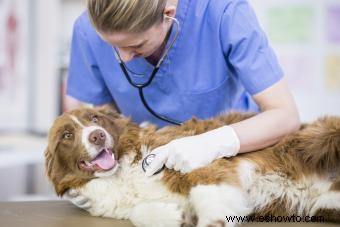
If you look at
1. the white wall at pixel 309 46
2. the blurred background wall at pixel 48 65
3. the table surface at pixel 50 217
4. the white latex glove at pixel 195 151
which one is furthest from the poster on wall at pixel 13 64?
the white latex glove at pixel 195 151

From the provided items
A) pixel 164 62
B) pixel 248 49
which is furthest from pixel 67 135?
pixel 248 49

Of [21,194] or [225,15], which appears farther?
[21,194]

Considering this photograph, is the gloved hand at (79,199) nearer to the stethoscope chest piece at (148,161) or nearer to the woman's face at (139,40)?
the stethoscope chest piece at (148,161)

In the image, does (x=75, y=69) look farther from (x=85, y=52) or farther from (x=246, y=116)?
(x=246, y=116)

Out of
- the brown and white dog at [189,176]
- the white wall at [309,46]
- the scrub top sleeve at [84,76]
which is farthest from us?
the white wall at [309,46]

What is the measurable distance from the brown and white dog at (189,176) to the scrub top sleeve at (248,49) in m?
0.15

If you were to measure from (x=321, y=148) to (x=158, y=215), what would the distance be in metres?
0.60

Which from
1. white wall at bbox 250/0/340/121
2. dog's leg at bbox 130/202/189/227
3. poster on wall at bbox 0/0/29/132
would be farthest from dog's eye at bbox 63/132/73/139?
poster on wall at bbox 0/0/29/132

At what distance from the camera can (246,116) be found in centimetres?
194

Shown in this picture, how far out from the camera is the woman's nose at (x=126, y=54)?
189 cm

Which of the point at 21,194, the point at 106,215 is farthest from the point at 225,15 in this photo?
the point at 21,194

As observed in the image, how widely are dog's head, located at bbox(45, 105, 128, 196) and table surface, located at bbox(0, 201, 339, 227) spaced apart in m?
0.10

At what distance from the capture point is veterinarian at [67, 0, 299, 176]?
1.72 meters

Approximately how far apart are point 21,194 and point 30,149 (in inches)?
15.7
